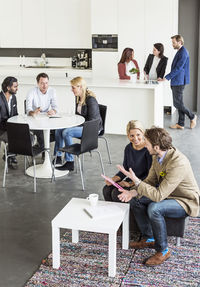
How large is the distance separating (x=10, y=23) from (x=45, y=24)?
864 mm

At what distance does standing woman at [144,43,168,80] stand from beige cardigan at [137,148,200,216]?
459cm

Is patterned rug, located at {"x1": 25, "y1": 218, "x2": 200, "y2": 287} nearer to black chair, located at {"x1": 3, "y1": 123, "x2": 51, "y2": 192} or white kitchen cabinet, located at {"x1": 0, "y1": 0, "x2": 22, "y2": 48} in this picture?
black chair, located at {"x1": 3, "y1": 123, "x2": 51, "y2": 192}

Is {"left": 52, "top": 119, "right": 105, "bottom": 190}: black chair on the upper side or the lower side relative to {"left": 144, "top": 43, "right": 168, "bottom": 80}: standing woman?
lower

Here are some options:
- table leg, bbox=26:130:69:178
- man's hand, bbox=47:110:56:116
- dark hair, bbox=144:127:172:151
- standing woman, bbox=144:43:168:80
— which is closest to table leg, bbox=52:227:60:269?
dark hair, bbox=144:127:172:151

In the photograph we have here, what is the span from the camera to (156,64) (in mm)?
8312

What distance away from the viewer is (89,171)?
244 inches

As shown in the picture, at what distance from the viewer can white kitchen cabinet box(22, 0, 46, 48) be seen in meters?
10.2

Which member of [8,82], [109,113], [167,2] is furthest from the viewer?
[167,2]

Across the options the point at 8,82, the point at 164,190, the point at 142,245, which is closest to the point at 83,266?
the point at 142,245

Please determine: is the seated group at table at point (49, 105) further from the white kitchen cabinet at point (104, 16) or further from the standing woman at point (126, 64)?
the white kitchen cabinet at point (104, 16)

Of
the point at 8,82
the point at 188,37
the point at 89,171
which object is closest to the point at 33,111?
the point at 8,82

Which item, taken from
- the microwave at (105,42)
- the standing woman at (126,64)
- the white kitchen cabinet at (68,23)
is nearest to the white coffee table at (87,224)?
the standing woman at (126,64)

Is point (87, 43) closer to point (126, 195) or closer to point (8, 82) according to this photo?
point (8, 82)

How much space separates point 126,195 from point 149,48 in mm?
5883
